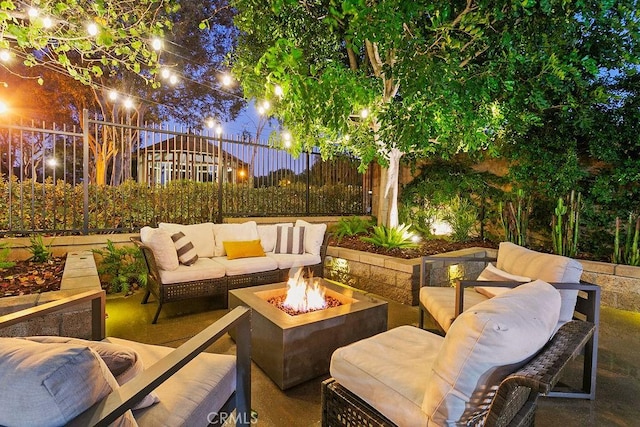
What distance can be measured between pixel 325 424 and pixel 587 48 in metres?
5.81

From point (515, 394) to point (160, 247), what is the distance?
128 inches

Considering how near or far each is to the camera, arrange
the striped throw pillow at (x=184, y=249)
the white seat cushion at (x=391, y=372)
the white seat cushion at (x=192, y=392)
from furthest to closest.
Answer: the striped throw pillow at (x=184, y=249) < the white seat cushion at (x=391, y=372) < the white seat cushion at (x=192, y=392)

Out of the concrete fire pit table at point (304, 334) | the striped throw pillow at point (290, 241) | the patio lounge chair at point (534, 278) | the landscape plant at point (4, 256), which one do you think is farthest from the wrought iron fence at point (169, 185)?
the patio lounge chair at point (534, 278)

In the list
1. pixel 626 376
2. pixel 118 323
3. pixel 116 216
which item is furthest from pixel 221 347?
pixel 116 216

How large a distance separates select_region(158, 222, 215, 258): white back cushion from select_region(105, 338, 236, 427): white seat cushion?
2.48m

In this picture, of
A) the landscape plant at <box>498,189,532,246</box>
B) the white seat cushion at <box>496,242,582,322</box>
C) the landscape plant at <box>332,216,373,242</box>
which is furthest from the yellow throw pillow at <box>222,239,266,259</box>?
the landscape plant at <box>498,189,532,246</box>

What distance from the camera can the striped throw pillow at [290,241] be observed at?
454cm

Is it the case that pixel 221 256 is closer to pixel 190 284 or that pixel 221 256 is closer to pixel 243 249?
pixel 243 249

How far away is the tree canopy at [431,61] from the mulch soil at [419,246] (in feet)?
4.65

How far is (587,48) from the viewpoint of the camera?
4453mm

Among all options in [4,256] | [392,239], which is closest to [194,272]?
[4,256]

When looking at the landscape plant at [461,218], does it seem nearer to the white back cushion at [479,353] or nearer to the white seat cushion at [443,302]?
the white seat cushion at [443,302]

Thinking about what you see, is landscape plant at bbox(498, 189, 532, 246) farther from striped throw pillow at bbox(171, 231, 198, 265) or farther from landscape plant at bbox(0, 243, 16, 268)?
landscape plant at bbox(0, 243, 16, 268)

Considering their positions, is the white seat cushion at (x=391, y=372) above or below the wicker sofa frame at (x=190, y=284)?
above
